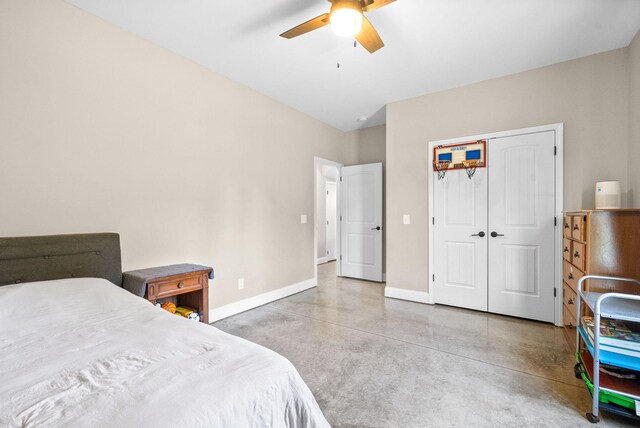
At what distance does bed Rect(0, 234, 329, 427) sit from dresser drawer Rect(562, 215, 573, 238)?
→ 9.68 ft

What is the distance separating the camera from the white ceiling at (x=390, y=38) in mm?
2250

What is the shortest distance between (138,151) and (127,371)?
2.21m

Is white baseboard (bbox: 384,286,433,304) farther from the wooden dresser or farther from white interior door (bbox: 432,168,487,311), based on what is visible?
the wooden dresser

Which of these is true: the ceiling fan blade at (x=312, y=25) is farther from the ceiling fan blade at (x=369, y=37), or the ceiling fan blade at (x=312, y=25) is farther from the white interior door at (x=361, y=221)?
the white interior door at (x=361, y=221)

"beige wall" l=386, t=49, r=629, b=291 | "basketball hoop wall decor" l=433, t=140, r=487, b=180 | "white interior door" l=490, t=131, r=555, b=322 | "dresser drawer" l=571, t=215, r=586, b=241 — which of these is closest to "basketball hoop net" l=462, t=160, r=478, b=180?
"basketball hoop wall decor" l=433, t=140, r=487, b=180

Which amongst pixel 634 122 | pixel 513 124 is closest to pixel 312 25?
pixel 513 124

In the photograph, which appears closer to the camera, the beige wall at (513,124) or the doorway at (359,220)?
the beige wall at (513,124)

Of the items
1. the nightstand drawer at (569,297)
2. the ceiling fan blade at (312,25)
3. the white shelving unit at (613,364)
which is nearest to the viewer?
the white shelving unit at (613,364)

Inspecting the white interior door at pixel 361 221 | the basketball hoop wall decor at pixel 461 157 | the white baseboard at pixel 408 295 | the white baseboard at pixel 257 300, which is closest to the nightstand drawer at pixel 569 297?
the white baseboard at pixel 408 295

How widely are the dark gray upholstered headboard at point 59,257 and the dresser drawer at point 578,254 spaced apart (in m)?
3.71

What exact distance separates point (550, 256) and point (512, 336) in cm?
99

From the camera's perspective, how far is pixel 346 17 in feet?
6.08

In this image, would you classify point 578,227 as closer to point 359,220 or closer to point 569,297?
point 569,297

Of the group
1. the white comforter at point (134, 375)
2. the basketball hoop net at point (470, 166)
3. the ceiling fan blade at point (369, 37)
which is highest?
the ceiling fan blade at point (369, 37)
